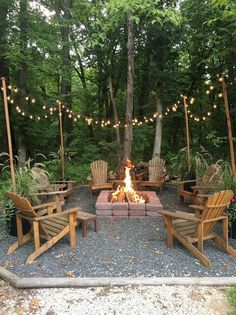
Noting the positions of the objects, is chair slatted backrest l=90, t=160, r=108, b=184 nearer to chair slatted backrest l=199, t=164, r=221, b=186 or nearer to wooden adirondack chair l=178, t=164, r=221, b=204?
wooden adirondack chair l=178, t=164, r=221, b=204

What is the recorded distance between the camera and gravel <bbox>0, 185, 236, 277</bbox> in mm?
3340

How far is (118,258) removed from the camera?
12.1 feet

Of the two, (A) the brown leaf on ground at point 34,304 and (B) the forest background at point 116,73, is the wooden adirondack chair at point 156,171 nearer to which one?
(B) the forest background at point 116,73

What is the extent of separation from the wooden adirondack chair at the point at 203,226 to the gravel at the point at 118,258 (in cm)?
11

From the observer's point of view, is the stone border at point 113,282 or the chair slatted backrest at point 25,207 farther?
the chair slatted backrest at point 25,207

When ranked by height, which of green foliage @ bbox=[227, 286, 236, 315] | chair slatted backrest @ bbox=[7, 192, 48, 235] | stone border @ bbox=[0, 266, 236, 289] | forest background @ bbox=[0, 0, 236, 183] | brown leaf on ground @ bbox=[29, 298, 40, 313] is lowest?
green foliage @ bbox=[227, 286, 236, 315]

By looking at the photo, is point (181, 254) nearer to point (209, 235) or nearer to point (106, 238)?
point (209, 235)

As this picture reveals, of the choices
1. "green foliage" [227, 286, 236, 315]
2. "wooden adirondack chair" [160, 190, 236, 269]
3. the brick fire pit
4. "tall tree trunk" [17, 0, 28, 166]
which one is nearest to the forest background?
"tall tree trunk" [17, 0, 28, 166]

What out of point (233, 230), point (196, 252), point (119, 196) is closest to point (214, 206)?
point (196, 252)

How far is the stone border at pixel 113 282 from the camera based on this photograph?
10.1 ft

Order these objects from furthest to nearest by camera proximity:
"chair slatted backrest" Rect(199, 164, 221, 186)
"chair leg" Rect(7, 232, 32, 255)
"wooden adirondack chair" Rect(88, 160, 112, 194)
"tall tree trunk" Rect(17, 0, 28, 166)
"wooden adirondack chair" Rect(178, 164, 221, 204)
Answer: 1. "tall tree trunk" Rect(17, 0, 28, 166)
2. "wooden adirondack chair" Rect(88, 160, 112, 194)
3. "chair slatted backrest" Rect(199, 164, 221, 186)
4. "wooden adirondack chair" Rect(178, 164, 221, 204)
5. "chair leg" Rect(7, 232, 32, 255)

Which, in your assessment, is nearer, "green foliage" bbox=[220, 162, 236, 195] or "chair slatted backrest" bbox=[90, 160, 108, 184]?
"green foliage" bbox=[220, 162, 236, 195]

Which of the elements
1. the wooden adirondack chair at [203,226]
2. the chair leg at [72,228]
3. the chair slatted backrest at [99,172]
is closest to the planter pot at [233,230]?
the wooden adirondack chair at [203,226]

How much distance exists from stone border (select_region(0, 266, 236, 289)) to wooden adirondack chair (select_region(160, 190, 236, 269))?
0.33 m
